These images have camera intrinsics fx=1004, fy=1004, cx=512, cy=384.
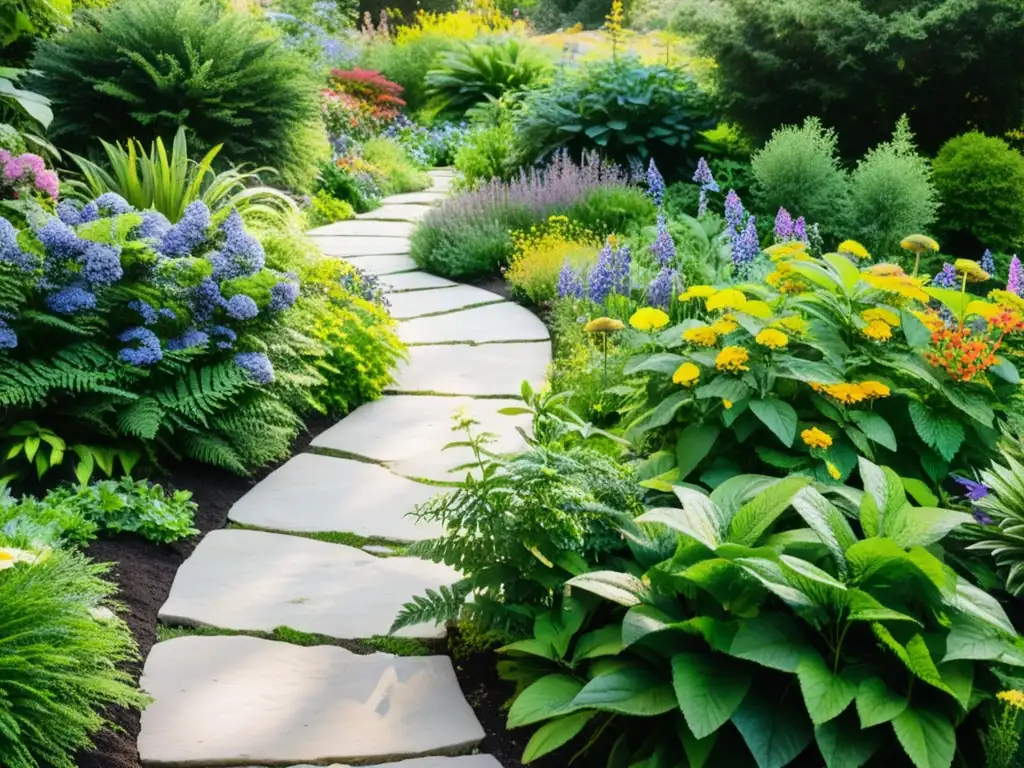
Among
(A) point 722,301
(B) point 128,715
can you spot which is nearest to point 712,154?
(A) point 722,301

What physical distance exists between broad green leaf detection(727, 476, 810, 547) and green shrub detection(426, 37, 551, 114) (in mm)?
10941

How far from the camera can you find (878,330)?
286 cm

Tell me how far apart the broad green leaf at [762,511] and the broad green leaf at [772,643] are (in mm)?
230

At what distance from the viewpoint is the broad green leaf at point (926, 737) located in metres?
1.88

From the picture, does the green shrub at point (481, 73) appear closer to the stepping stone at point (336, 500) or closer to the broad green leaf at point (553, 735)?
the stepping stone at point (336, 500)

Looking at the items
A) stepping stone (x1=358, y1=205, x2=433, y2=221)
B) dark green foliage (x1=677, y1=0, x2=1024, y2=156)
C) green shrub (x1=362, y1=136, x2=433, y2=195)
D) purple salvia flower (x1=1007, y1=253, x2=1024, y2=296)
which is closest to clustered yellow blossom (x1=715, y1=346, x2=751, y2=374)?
purple salvia flower (x1=1007, y1=253, x2=1024, y2=296)

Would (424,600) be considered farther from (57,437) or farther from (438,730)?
(57,437)

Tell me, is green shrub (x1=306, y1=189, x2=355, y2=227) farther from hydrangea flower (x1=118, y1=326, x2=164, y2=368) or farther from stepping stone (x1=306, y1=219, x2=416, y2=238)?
hydrangea flower (x1=118, y1=326, x2=164, y2=368)

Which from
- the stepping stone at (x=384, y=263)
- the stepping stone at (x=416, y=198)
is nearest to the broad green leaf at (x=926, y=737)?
the stepping stone at (x=384, y=263)

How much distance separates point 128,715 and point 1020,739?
1.92m

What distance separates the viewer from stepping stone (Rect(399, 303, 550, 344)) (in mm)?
5262

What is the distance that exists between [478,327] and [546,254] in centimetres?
74

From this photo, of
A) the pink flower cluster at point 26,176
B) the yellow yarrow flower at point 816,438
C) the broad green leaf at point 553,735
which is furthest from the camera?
the pink flower cluster at point 26,176

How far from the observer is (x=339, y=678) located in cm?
249
